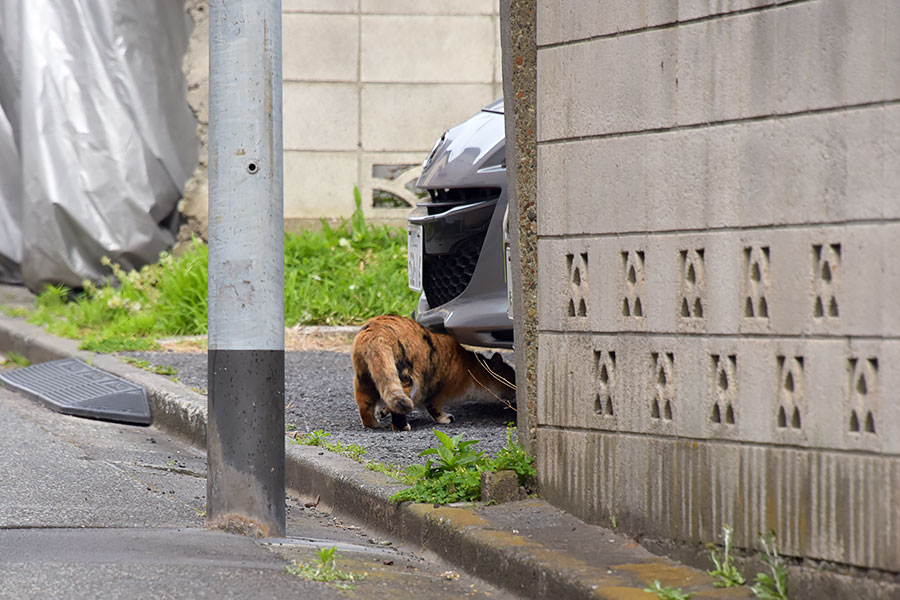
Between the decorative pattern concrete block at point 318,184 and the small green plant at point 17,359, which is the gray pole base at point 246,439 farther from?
the decorative pattern concrete block at point 318,184

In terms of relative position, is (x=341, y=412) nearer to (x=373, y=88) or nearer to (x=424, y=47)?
(x=373, y=88)

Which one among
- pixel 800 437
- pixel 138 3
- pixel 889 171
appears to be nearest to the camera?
pixel 889 171

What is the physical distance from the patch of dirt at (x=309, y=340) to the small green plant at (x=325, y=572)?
4.80m

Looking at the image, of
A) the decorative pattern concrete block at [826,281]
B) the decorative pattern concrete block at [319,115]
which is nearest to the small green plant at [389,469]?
the decorative pattern concrete block at [826,281]

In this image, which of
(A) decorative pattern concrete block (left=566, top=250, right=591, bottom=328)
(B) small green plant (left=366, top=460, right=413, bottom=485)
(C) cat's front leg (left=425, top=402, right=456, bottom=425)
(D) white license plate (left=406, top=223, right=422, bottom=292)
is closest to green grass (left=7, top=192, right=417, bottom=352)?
(D) white license plate (left=406, top=223, right=422, bottom=292)

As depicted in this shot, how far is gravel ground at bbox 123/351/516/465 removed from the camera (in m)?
5.14

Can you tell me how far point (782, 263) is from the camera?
2.74 m

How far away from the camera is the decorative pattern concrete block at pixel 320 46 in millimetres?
9445

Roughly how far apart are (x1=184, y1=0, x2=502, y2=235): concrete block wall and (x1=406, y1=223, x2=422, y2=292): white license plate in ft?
12.5

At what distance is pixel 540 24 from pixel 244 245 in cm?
121

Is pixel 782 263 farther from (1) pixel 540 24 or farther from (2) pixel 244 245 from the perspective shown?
(2) pixel 244 245

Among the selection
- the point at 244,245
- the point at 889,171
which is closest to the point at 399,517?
the point at 244,245

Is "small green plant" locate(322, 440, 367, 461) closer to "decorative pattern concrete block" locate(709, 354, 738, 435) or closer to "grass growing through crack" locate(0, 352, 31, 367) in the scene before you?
"decorative pattern concrete block" locate(709, 354, 738, 435)

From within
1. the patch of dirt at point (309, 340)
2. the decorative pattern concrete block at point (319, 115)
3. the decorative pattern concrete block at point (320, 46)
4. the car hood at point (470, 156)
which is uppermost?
the decorative pattern concrete block at point (320, 46)
